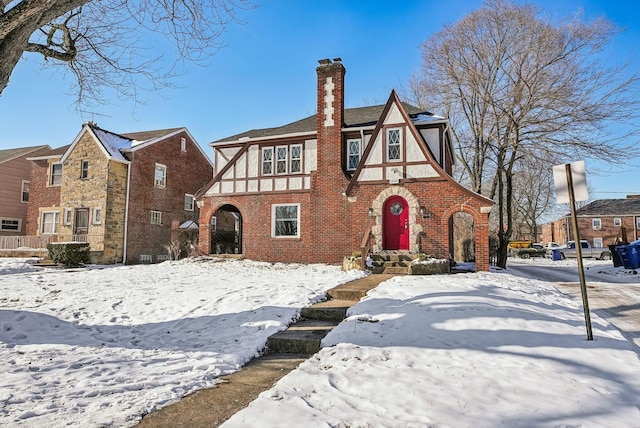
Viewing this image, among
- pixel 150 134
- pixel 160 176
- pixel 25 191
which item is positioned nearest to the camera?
pixel 160 176

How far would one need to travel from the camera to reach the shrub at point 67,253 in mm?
16859

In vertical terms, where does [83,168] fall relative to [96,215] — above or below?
above

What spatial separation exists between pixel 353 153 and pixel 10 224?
78.8ft

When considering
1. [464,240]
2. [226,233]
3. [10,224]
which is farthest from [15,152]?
[464,240]

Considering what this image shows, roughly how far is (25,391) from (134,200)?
64.9 ft

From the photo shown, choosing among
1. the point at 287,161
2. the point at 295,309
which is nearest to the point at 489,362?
the point at 295,309

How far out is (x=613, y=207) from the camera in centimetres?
4294

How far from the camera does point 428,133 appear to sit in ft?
53.9

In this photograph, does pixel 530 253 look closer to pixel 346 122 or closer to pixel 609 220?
pixel 609 220

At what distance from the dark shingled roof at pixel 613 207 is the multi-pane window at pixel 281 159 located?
38562 millimetres

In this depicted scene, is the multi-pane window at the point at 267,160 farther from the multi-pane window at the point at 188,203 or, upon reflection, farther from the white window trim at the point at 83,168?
the white window trim at the point at 83,168

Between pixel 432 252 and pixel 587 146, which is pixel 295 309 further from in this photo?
pixel 587 146

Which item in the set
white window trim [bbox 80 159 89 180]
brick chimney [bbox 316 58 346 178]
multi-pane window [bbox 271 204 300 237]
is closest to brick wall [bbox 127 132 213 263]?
white window trim [bbox 80 159 89 180]

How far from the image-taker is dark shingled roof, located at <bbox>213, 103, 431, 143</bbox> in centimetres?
1771
